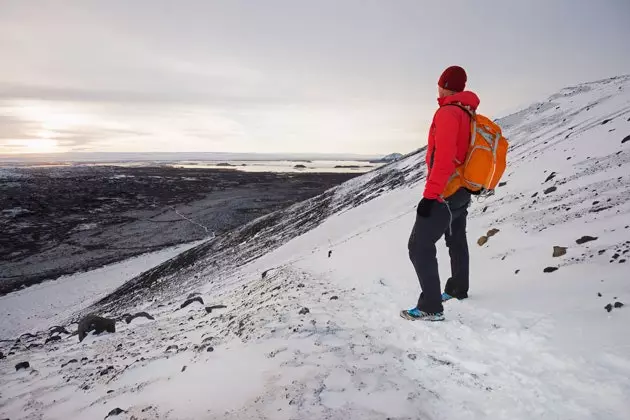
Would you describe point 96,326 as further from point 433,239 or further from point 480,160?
point 480,160

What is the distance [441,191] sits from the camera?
4586 millimetres

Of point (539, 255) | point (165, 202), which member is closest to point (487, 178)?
point (539, 255)

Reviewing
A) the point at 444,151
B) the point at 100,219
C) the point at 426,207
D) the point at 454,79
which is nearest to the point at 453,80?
the point at 454,79

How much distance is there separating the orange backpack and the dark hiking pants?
0.16m

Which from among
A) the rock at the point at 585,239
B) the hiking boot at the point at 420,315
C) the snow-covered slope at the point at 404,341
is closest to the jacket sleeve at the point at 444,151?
the hiking boot at the point at 420,315

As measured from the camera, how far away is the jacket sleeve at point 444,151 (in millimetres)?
4535

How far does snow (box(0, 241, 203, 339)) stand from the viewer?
19.4 m

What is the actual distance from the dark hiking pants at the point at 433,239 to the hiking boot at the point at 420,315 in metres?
A: 0.05

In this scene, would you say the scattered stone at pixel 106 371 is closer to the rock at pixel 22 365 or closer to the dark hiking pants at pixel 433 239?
the rock at pixel 22 365

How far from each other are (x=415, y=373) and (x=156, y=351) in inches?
181

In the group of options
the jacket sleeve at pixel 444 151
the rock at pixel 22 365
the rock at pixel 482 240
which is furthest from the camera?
the rock at pixel 482 240

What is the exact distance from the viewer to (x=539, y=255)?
6785 mm

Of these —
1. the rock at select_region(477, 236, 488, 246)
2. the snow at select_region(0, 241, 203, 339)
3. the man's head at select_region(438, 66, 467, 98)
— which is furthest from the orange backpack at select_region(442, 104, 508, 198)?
the snow at select_region(0, 241, 203, 339)

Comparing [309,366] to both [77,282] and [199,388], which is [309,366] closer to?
[199,388]
